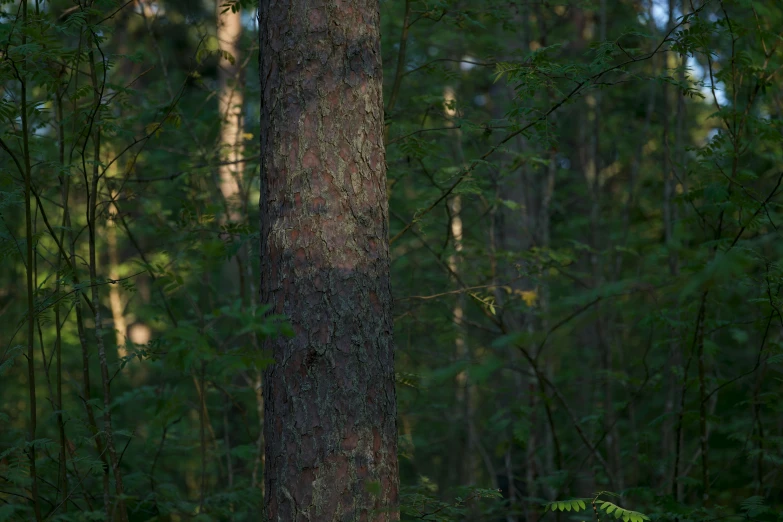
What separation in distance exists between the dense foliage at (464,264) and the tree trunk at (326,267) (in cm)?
30

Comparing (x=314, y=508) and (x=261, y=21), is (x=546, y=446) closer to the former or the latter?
→ (x=314, y=508)

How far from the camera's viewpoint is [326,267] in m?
2.73

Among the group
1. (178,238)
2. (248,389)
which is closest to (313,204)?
(178,238)

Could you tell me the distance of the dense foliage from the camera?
3314 millimetres

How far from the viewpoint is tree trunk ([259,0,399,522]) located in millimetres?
2656

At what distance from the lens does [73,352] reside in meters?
9.14

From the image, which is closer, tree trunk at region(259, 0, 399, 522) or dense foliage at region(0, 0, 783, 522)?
tree trunk at region(259, 0, 399, 522)

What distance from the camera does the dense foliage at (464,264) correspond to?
3.31 metres

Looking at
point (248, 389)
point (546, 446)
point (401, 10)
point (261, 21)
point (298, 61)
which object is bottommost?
point (546, 446)

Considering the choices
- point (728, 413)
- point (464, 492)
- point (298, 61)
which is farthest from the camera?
point (728, 413)

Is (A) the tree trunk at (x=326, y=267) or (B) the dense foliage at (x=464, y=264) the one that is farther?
(B) the dense foliage at (x=464, y=264)

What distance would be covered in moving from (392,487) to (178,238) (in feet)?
9.00

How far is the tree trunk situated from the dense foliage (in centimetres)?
30

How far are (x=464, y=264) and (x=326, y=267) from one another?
3213 mm
